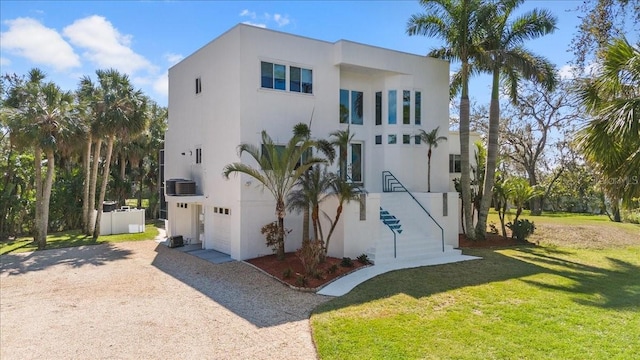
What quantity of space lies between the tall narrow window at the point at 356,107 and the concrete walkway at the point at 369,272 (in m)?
7.85

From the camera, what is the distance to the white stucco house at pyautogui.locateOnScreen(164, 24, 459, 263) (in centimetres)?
1549

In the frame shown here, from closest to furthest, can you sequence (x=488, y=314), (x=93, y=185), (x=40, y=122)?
(x=488, y=314) < (x=40, y=122) < (x=93, y=185)

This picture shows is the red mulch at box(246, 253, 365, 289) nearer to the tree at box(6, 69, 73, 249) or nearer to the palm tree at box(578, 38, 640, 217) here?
the palm tree at box(578, 38, 640, 217)

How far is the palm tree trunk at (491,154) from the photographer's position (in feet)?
61.7

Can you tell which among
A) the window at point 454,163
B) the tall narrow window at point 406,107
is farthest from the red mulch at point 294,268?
the window at point 454,163

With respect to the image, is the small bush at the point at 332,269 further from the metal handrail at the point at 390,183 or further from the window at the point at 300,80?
the window at the point at 300,80

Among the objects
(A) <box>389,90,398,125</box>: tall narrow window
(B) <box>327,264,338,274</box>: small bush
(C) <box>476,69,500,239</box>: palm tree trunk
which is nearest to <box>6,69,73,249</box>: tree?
(B) <box>327,264,338,274</box>: small bush

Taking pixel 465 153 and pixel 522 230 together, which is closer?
pixel 465 153

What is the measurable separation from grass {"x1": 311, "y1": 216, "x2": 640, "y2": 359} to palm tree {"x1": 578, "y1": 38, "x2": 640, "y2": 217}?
114 inches

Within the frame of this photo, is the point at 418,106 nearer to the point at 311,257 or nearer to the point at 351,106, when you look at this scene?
the point at 351,106

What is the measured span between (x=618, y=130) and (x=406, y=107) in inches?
478

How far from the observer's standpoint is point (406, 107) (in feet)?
63.7

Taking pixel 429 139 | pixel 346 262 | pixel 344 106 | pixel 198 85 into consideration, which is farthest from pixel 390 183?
pixel 198 85

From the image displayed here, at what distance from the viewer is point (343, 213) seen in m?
14.7
